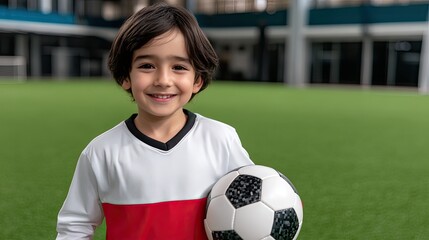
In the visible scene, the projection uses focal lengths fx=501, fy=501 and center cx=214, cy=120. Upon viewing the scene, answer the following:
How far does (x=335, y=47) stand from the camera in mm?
28484

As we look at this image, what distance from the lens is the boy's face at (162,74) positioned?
190 centimetres

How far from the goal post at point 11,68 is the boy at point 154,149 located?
96.8 feet

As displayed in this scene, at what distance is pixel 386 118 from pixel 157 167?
32.9 feet

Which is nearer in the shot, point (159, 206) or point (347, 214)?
point (159, 206)

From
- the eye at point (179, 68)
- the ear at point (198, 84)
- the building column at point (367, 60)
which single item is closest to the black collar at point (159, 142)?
the ear at point (198, 84)

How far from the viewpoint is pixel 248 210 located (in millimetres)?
2086

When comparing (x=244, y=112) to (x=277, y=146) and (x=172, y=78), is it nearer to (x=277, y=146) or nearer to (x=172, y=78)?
(x=277, y=146)

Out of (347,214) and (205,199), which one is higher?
(205,199)

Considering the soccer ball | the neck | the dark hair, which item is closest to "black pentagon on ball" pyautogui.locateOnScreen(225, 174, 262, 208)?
the soccer ball

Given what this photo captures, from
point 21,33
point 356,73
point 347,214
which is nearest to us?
point 347,214

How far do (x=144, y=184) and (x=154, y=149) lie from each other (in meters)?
0.14

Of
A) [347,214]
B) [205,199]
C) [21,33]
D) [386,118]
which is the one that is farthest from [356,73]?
[205,199]

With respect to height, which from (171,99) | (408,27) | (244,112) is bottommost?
(244,112)

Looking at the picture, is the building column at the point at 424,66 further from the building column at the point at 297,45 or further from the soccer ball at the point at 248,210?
the soccer ball at the point at 248,210
